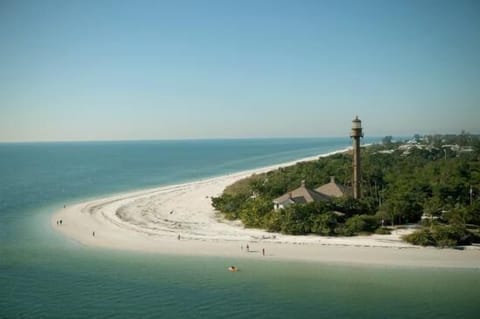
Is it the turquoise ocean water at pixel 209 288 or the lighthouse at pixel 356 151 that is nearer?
the turquoise ocean water at pixel 209 288

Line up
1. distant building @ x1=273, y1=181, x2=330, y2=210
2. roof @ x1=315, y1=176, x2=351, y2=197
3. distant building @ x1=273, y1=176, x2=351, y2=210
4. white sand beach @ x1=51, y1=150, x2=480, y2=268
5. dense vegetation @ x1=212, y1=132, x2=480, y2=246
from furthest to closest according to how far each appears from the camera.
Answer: roof @ x1=315, y1=176, x2=351, y2=197 → distant building @ x1=273, y1=176, x2=351, y2=210 → distant building @ x1=273, y1=181, x2=330, y2=210 → dense vegetation @ x1=212, y1=132, x2=480, y2=246 → white sand beach @ x1=51, y1=150, x2=480, y2=268

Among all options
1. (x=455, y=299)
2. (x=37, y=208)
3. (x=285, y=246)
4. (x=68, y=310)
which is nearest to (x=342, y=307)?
(x=455, y=299)

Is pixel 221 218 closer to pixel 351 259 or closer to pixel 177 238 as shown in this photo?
pixel 177 238

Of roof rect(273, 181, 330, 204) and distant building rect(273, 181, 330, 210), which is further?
roof rect(273, 181, 330, 204)

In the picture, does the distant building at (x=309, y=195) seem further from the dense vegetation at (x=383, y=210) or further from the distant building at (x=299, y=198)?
the dense vegetation at (x=383, y=210)

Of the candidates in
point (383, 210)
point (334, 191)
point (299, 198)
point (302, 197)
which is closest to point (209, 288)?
point (299, 198)

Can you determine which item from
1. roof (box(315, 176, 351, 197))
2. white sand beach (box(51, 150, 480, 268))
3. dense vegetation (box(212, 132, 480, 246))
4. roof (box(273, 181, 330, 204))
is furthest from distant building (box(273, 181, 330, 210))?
white sand beach (box(51, 150, 480, 268))

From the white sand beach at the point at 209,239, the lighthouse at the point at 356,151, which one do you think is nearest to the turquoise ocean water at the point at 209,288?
the white sand beach at the point at 209,239

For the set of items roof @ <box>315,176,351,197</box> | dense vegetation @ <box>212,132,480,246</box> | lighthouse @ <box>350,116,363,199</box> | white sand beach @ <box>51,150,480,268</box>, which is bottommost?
white sand beach @ <box>51,150,480,268</box>

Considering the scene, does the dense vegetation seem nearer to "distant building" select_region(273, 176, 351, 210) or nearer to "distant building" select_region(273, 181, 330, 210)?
"distant building" select_region(273, 181, 330, 210)
